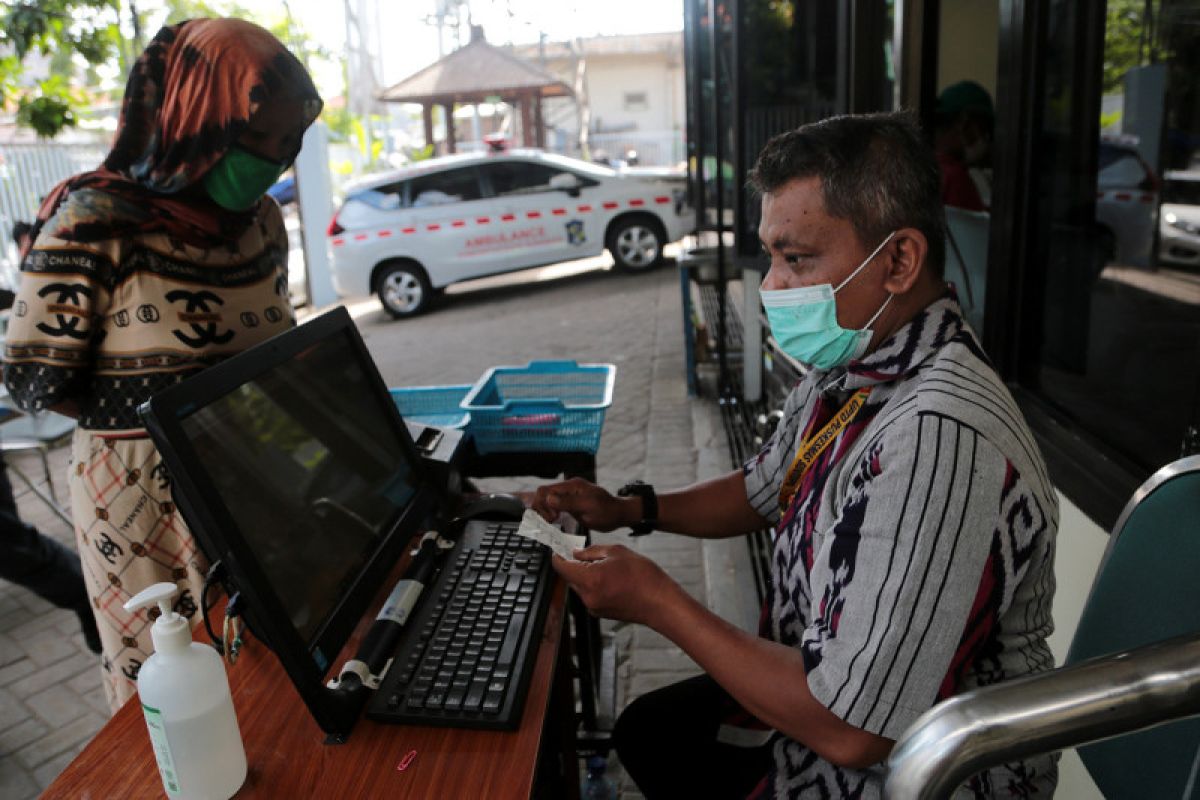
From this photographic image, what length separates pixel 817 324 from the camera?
1242mm

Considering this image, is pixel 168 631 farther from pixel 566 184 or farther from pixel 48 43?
pixel 566 184

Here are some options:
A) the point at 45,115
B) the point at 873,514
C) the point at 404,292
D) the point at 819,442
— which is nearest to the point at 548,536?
the point at 819,442

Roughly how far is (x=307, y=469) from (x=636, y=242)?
937cm

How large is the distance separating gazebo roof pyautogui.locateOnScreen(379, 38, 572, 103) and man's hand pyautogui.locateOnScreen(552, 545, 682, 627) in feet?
45.5

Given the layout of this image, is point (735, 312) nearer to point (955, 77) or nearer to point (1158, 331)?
point (955, 77)

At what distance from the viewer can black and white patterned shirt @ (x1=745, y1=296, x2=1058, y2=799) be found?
0.98 meters

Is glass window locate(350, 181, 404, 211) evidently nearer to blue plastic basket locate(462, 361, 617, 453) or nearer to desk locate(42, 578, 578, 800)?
blue plastic basket locate(462, 361, 617, 453)

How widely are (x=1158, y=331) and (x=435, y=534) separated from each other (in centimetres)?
173

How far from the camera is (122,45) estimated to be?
640 cm

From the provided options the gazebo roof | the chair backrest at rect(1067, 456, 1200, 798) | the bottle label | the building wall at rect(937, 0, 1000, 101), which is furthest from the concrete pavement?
the gazebo roof

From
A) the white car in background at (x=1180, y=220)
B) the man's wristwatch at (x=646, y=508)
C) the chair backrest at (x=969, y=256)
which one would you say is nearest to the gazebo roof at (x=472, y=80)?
the chair backrest at (x=969, y=256)

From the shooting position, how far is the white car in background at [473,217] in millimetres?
9422

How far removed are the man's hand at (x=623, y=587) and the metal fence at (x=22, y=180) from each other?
8.16 meters

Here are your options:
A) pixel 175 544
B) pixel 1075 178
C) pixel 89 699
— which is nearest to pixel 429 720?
pixel 175 544
